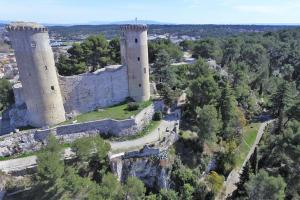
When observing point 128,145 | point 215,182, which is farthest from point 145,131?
point 215,182

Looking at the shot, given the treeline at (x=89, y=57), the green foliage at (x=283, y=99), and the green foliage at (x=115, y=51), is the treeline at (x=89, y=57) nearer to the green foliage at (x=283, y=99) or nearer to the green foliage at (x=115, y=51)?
the green foliage at (x=115, y=51)

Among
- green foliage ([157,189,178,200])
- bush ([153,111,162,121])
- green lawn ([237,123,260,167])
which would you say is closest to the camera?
green foliage ([157,189,178,200])

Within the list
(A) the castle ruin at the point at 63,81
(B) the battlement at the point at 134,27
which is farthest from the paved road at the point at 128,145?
(B) the battlement at the point at 134,27

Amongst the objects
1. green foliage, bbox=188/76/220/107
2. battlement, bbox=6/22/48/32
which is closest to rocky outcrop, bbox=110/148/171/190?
green foliage, bbox=188/76/220/107

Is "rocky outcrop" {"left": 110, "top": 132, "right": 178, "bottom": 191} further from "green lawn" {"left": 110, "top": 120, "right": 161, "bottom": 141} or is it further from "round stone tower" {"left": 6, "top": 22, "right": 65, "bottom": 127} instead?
"round stone tower" {"left": 6, "top": 22, "right": 65, "bottom": 127}

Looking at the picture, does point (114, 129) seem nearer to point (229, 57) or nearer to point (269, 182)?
point (269, 182)

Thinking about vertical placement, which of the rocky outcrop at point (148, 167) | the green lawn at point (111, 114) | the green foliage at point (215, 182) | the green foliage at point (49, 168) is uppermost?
the green lawn at point (111, 114)
